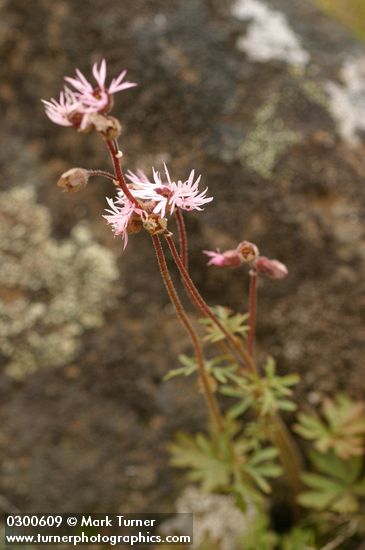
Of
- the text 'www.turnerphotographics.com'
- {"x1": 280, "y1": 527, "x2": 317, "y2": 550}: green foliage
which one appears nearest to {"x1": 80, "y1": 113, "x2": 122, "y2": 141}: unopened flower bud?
{"x1": 280, "y1": 527, "x2": 317, "y2": 550}: green foliage

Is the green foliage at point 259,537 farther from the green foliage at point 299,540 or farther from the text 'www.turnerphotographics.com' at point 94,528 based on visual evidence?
the text 'www.turnerphotographics.com' at point 94,528

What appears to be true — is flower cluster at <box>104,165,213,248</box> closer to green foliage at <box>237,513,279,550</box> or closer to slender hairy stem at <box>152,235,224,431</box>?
slender hairy stem at <box>152,235,224,431</box>

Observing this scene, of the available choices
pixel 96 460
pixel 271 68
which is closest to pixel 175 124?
pixel 271 68

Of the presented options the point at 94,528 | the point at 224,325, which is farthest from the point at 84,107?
the point at 94,528

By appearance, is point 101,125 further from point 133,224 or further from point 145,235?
point 145,235

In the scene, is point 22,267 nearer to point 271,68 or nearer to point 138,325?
point 138,325

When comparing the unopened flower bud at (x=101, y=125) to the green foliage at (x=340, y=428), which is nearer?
the unopened flower bud at (x=101, y=125)

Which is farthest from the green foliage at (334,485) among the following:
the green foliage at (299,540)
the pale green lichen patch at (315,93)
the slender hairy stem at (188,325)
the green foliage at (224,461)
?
the pale green lichen patch at (315,93)
